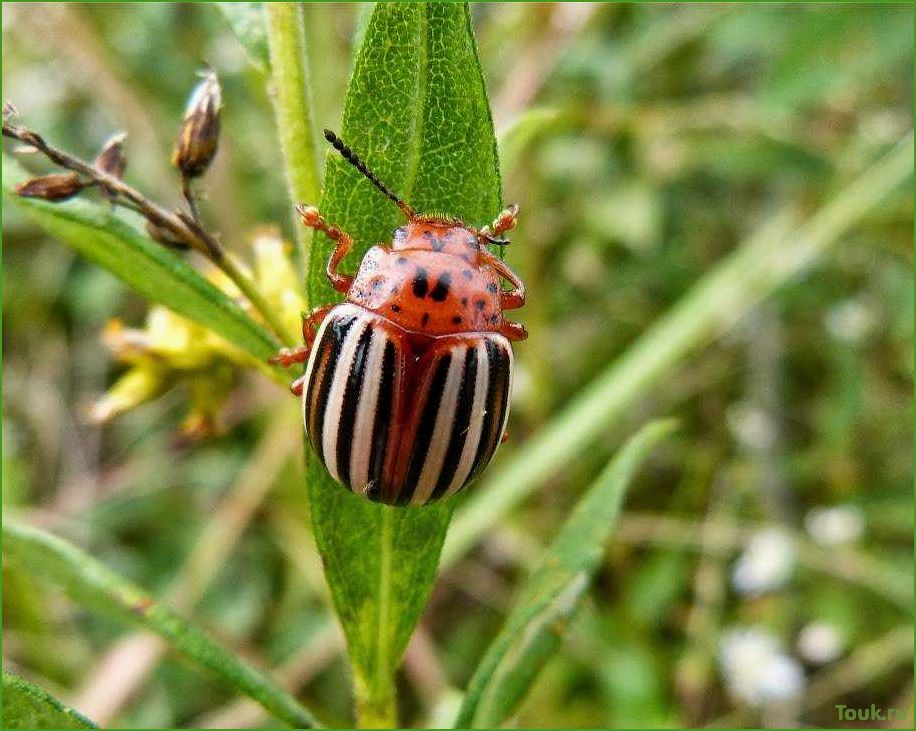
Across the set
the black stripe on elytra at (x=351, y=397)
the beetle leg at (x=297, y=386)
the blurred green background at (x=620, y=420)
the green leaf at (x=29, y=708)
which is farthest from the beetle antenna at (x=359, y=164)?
the blurred green background at (x=620, y=420)

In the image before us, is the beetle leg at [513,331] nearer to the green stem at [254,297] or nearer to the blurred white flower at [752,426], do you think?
the green stem at [254,297]

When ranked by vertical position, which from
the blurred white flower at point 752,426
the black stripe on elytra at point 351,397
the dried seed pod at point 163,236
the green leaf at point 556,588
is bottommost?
the green leaf at point 556,588

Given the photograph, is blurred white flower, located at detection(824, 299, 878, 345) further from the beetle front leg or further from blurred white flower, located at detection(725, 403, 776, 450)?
the beetle front leg

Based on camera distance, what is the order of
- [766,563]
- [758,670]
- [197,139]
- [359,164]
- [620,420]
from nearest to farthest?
1. [359,164]
2. [197,139]
3. [758,670]
4. [766,563]
5. [620,420]

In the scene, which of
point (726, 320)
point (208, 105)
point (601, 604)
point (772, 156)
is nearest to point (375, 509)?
point (208, 105)

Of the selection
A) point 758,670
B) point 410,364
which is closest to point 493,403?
point 410,364

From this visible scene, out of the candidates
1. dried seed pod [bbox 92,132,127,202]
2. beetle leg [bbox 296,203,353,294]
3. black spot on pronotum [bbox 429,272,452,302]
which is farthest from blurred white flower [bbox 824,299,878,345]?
dried seed pod [bbox 92,132,127,202]

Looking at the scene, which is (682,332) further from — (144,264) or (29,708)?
(29,708)
